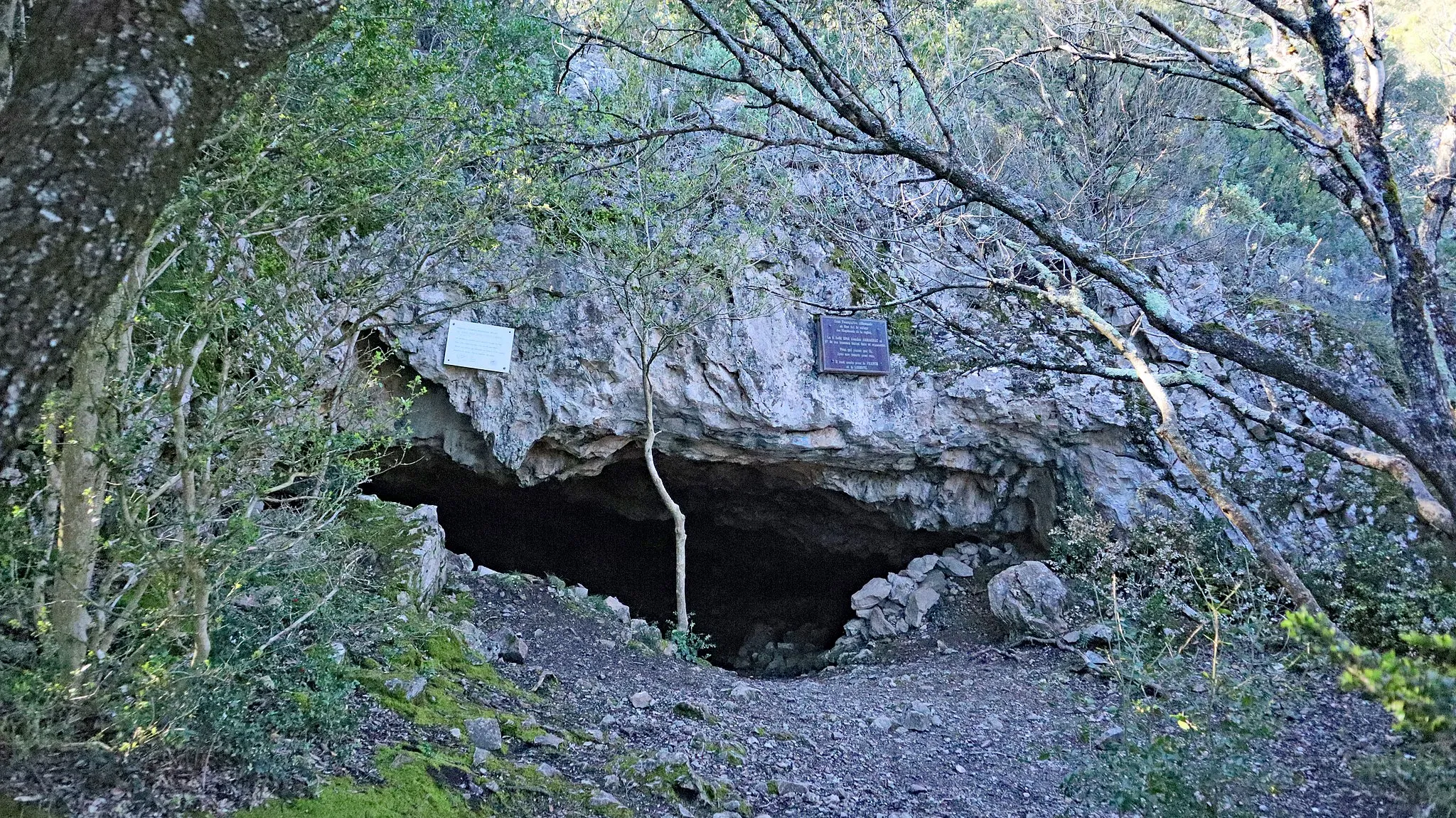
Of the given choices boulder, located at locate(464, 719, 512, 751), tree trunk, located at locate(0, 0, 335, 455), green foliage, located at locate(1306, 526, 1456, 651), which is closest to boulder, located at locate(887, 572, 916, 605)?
green foliage, located at locate(1306, 526, 1456, 651)

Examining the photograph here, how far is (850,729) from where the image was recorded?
5793mm

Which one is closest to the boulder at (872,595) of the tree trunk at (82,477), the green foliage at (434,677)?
the green foliage at (434,677)

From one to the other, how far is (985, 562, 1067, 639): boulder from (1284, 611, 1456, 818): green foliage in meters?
4.97

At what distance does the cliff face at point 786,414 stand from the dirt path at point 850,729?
1658 millimetres

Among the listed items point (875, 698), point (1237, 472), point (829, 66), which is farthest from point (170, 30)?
point (1237, 472)

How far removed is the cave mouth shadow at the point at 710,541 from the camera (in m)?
9.69

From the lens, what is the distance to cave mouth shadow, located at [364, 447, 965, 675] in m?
9.69

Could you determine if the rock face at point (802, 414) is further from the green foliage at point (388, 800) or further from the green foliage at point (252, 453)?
the green foliage at point (388, 800)

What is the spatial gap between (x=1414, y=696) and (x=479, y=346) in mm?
6913

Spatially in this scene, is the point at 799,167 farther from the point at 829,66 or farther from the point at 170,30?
the point at 170,30

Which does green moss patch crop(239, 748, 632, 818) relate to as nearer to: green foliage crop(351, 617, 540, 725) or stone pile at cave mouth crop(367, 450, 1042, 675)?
green foliage crop(351, 617, 540, 725)

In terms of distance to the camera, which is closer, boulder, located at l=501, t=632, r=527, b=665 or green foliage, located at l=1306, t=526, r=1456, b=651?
boulder, located at l=501, t=632, r=527, b=665

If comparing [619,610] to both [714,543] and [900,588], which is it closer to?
[714,543]

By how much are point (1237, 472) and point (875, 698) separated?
452 centimetres
